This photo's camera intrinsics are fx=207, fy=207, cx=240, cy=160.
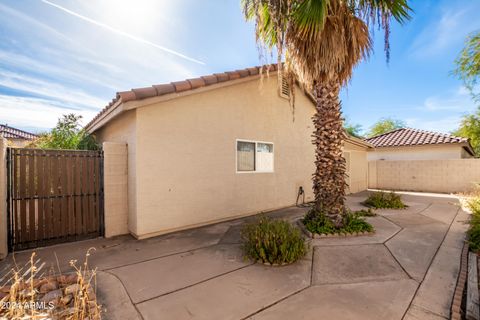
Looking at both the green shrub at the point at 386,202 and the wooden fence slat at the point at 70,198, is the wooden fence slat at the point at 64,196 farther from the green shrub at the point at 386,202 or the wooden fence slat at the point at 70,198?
the green shrub at the point at 386,202

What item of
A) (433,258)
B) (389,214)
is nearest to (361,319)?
(433,258)

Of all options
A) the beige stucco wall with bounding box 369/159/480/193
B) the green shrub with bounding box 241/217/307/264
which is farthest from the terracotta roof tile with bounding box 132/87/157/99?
the beige stucco wall with bounding box 369/159/480/193

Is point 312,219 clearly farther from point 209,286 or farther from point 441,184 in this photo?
point 441,184

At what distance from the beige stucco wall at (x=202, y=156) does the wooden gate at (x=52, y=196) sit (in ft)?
3.17

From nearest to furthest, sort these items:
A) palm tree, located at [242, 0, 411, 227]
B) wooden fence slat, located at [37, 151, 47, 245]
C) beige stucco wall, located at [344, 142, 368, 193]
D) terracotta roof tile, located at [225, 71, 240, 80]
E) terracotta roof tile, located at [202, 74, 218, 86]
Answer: wooden fence slat, located at [37, 151, 47, 245]
palm tree, located at [242, 0, 411, 227]
terracotta roof tile, located at [202, 74, 218, 86]
terracotta roof tile, located at [225, 71, 240, 80]
beige stucco wall, located at [344, 142, 368, 193]

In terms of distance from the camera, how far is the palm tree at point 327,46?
5.08 m

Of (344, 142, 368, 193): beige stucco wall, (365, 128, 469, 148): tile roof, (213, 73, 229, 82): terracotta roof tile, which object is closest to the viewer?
(213, 73, 229, 82): terracotta roof tile

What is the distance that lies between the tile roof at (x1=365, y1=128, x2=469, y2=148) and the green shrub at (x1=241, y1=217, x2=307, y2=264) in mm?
17286

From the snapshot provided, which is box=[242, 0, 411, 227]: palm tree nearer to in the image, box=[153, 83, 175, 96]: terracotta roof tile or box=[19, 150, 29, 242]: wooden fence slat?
box=[153, 83, 175, 96]: terracotta roof tile

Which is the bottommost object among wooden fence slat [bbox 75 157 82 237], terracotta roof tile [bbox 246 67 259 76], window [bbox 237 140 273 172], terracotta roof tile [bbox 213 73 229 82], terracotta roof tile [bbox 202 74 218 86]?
wooden fence slat [bbox 75 157 82 237]

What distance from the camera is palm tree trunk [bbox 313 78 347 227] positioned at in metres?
5.84

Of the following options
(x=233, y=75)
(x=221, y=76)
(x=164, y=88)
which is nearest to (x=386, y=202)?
(x=233, y=75)

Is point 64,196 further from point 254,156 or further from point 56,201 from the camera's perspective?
point 254,156

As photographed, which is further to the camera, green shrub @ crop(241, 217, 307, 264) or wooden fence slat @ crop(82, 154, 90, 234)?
wooden fence slat @ crop(82, 154, 90, 234)
